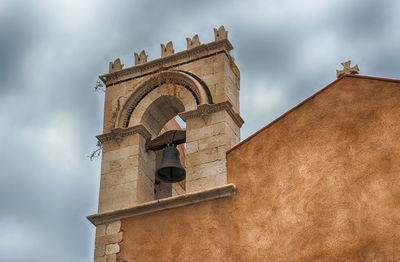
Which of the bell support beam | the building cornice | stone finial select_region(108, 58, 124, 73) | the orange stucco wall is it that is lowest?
the orange stucco wall

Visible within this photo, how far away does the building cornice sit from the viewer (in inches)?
517

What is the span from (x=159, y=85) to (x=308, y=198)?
3754mm

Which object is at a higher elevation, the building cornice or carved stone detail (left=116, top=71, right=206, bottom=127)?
the building cornice

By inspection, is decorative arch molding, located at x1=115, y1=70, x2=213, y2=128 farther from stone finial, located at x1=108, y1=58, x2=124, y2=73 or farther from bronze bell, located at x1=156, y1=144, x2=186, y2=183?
bronze bell, located at x1=156, y1=144, x2=186, y2=183

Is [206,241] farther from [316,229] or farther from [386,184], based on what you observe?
[386,184]

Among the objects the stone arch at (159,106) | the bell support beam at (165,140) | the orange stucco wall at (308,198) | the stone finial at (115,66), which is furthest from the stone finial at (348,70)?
the stone finial at (115,66)

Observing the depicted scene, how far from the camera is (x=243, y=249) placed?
1069 centimetres

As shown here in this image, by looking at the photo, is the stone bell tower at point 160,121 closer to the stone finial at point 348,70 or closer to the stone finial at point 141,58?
the stone finial at point 141,58

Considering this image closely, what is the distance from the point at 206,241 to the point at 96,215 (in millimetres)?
1900

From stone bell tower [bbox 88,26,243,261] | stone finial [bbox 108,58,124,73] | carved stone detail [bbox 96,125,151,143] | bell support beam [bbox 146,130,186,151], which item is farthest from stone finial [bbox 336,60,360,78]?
stone finial [bbox 108,58,124,73]

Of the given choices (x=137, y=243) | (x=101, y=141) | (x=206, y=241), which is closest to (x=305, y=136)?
(x=206, y=241)

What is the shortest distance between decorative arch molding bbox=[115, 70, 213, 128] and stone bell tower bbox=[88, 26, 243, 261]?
0.05 ft

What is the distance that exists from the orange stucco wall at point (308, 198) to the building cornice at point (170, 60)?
2.15 meters

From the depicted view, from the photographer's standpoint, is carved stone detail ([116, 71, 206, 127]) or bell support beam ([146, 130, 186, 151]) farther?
carved stone detail ([116, 71, 206, 127])
